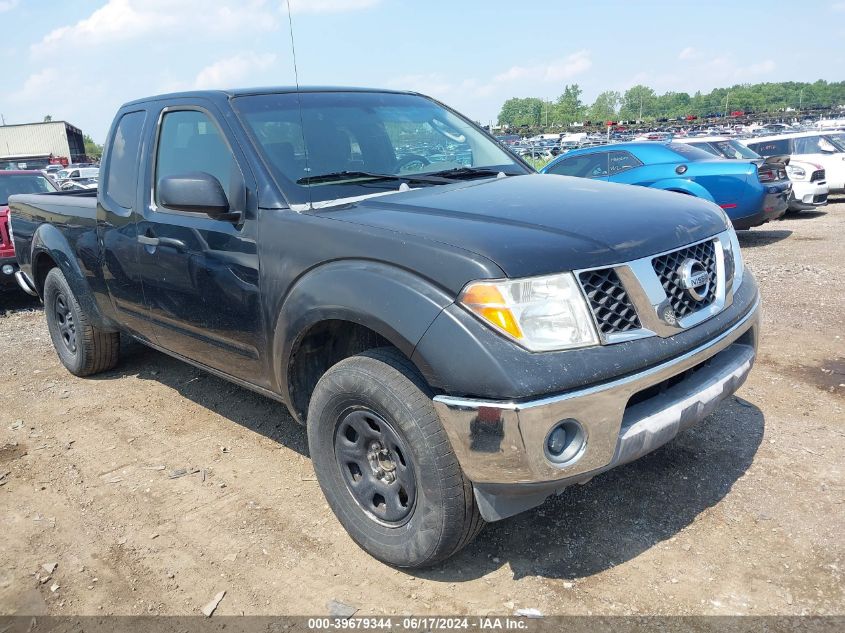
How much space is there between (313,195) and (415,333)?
1078mm

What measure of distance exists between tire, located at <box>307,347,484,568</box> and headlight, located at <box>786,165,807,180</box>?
12.7 m

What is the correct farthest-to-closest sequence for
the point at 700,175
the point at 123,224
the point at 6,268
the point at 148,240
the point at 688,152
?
the point at 688,152
the point at 700,175
the point at 6,268
the point at 123,224
the point at 148,240

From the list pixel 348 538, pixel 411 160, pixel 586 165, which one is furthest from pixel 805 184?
pixel 348 538

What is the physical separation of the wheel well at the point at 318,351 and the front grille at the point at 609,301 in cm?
91

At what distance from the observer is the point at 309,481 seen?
368 centimetres

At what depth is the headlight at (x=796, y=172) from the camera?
1295 centimetres

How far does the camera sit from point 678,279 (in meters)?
2.71

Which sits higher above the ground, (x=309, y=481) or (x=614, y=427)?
(x=614, y=427)

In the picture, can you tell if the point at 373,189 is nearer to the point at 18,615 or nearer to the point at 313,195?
the point at 313,195

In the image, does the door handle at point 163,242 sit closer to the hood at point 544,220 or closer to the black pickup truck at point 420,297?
the black pickup truck at point 420,297

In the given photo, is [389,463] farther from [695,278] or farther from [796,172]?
[796,172]

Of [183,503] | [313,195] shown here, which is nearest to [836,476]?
[313,195]

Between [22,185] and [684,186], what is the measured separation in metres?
8.79

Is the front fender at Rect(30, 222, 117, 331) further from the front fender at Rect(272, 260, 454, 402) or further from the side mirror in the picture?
the front fender at Rect(272, 260, 454, 402)
